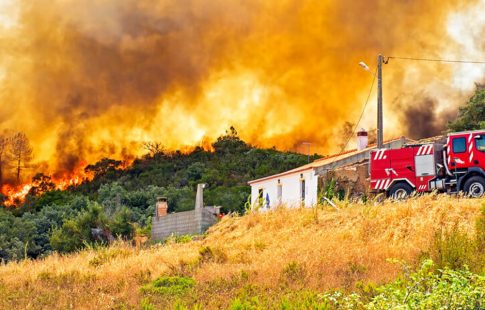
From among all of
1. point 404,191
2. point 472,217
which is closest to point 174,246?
point 404,191

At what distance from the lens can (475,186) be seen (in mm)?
25797

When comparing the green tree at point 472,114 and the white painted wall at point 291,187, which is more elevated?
the green tree at point 472,114

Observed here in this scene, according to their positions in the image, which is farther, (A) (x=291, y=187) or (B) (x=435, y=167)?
(A) (x=291, y=187)

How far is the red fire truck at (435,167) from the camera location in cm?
2594

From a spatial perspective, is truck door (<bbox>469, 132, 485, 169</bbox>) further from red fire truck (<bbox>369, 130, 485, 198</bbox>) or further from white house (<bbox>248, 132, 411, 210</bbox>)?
white house (<bbox>248, 132, 411, 210</bbox>)

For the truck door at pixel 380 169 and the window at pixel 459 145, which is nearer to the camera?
the window at pixel 459 145

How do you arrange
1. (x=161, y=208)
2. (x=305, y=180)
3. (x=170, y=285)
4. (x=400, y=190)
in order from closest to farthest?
(x=170, y=285), (x=400, y=190), (x=305, y=180), (x=161, y=208)

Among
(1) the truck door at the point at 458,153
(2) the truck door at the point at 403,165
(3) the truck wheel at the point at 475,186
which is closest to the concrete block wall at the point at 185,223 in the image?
(2) the truck door at the point at 403,165

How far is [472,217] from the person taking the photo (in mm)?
20500

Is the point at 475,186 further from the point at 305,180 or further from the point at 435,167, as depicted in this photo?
the point at 305,180

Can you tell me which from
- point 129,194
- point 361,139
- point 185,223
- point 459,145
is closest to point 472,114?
point 361,139

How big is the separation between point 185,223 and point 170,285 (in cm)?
2179

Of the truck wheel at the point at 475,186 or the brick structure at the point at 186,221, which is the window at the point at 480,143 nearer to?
the truck wheel at the point at 475,186

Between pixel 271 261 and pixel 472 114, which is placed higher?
pixel 472 114
